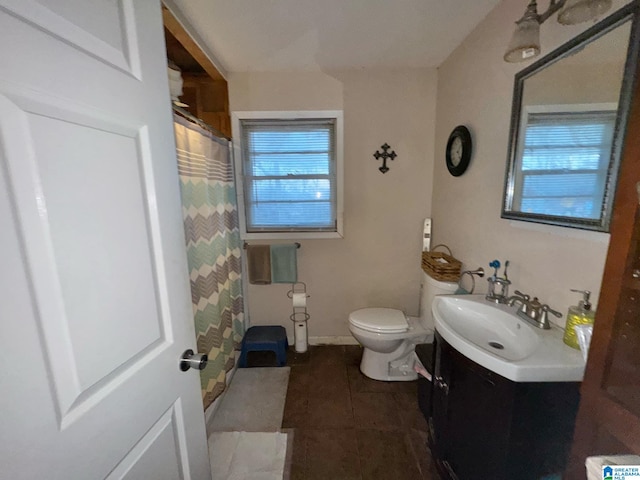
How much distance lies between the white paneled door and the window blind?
4.87 ft

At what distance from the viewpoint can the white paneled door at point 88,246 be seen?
427 millimetres

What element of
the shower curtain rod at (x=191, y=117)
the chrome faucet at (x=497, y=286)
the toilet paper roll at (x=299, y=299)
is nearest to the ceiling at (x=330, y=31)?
the shower curtain rod at (x=191, y=117)

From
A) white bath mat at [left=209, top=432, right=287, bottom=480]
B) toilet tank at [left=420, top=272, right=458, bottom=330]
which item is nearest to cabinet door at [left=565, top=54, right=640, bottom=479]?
toilet tank at [left=420, top=272, right=458, bottom=330]

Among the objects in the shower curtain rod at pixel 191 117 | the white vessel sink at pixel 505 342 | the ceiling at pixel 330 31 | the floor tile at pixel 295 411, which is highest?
the ceiling at pixel 330 31

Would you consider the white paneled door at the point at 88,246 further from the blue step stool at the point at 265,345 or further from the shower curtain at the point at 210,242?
the blue step stool at the point at 265,345

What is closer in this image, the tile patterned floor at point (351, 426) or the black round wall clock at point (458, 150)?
the tile patterned floor at point (351, 426)

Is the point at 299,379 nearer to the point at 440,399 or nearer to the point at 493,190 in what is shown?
the point at 440,399

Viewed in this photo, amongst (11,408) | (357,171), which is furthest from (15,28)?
(357,171)

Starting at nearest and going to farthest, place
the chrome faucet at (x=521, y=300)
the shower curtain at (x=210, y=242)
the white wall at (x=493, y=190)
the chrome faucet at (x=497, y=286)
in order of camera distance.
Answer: the white wall at (x=493, y=190)
the chrome faucet at (x=521, y=300)
the chrome faucet at (x=497, y=286)
the shower curtain at (x=210, y=242)

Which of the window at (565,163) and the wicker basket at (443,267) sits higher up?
the window at (565,163)

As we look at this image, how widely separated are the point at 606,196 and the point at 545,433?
79 cm

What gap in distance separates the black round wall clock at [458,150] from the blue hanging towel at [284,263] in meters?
1.29

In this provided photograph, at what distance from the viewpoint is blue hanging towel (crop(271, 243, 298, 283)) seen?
2236 millimetres

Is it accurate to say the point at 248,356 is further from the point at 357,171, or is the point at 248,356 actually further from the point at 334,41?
the point at 334,41
